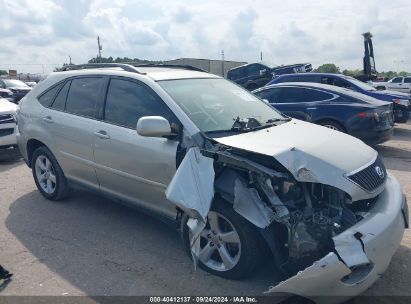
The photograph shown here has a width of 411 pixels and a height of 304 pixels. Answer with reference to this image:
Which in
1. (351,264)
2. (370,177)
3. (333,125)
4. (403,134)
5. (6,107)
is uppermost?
(6,107)

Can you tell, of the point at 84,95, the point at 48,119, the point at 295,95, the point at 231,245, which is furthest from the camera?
the point at 295,95

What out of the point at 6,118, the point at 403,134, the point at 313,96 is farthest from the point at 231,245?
the point at 403,134

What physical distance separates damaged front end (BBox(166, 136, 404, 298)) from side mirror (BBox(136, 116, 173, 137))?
313mm

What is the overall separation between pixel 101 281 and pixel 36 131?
2694 mm

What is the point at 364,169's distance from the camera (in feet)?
10.9

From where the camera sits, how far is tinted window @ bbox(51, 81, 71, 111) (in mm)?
5186

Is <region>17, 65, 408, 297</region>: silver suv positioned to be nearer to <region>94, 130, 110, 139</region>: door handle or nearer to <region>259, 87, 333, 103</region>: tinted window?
<region>94, 130, 110, 139</region>: door handle

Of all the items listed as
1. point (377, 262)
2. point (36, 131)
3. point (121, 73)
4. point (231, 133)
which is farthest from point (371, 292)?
point (36, 131)

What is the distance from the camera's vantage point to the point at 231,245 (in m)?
3.50

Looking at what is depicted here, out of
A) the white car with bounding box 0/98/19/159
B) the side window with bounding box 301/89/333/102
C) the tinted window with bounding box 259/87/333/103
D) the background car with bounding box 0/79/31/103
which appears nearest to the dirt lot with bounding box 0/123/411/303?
the white car with bounding box 0/98/19/159

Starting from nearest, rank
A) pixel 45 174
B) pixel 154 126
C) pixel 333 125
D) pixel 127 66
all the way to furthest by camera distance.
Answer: pixel 154 126
pixel 127 66
pixel 45 174
pixel 333 125

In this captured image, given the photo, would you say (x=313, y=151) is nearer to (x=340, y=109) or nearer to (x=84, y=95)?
(x=84, y=95)

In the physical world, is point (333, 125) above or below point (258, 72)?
A: below

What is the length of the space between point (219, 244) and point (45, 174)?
3.14 m
